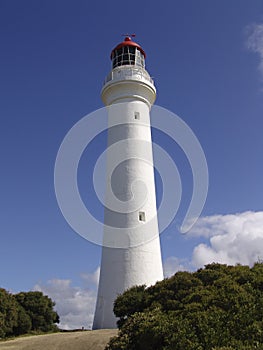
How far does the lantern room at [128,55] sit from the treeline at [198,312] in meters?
13.4

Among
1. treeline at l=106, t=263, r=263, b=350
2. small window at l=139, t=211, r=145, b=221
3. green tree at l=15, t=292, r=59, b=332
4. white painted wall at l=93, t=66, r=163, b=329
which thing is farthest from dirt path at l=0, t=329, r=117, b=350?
small window at l=139, t=211, r=145, b=221

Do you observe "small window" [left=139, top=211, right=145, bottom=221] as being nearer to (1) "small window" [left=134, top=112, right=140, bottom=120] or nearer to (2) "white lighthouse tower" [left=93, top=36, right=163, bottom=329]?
(2) "white lighthouse tower" [left=93, top=36, right=163, bottom=329]

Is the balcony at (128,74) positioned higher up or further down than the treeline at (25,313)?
higher up

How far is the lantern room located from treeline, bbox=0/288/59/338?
14290 mm

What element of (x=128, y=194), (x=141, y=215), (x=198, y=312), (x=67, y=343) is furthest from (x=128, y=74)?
(x=198, y=312)

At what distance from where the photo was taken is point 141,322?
403 inches

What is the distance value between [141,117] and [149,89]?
1.84 meters

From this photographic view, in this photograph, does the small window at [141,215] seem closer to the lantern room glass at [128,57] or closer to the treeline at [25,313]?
the treeline at [25,313]

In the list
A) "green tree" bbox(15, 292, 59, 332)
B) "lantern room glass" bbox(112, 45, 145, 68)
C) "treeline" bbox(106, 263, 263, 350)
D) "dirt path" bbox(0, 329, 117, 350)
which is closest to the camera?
"treeline" bbox(106, 263, 263, 350)

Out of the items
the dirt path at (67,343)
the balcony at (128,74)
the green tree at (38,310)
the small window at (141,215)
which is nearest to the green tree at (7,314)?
the green tree at (38,310)

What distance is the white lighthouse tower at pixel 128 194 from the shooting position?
18188mm

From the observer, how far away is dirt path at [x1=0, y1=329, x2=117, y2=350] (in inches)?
534

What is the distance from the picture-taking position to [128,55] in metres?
22.9

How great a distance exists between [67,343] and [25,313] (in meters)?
6.96
